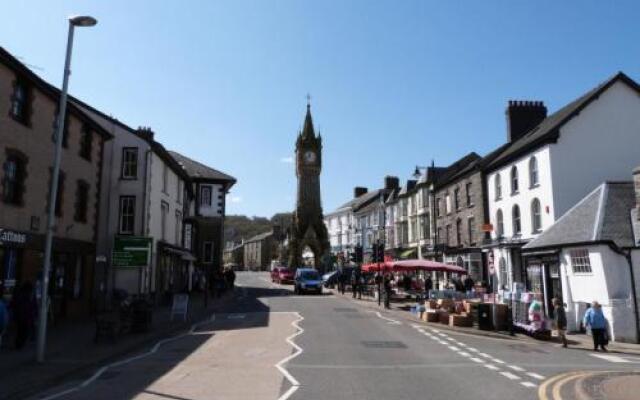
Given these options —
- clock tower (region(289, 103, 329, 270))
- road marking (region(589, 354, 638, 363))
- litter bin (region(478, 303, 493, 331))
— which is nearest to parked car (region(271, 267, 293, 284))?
clock tower (region(289, 103, 329, 270))

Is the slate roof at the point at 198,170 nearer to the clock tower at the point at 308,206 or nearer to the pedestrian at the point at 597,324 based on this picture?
the clock tower at the point at 308,206

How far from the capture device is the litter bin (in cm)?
2080

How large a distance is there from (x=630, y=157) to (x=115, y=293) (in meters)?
27.8

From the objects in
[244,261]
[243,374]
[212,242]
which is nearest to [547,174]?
[243,374]

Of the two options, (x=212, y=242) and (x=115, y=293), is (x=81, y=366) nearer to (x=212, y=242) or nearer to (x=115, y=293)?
(x=115, y=293)

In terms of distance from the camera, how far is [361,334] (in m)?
17.9

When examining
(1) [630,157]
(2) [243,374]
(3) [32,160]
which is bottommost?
(2) [243,374]

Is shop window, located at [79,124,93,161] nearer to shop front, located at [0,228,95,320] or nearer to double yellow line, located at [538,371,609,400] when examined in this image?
shop front, located at [0,228,95,320]

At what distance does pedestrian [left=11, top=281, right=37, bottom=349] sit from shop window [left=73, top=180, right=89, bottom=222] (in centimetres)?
895

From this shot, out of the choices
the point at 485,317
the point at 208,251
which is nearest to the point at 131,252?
the point at 485,317

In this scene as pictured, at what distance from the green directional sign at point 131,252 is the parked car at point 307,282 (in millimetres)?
18546

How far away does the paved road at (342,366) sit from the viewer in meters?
9.15

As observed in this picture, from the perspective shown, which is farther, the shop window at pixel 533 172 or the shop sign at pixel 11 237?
the shop window at pixel 533 172

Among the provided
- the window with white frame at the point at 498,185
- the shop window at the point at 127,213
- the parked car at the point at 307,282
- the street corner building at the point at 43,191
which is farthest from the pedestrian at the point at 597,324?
the parked car at the point at 307,282
